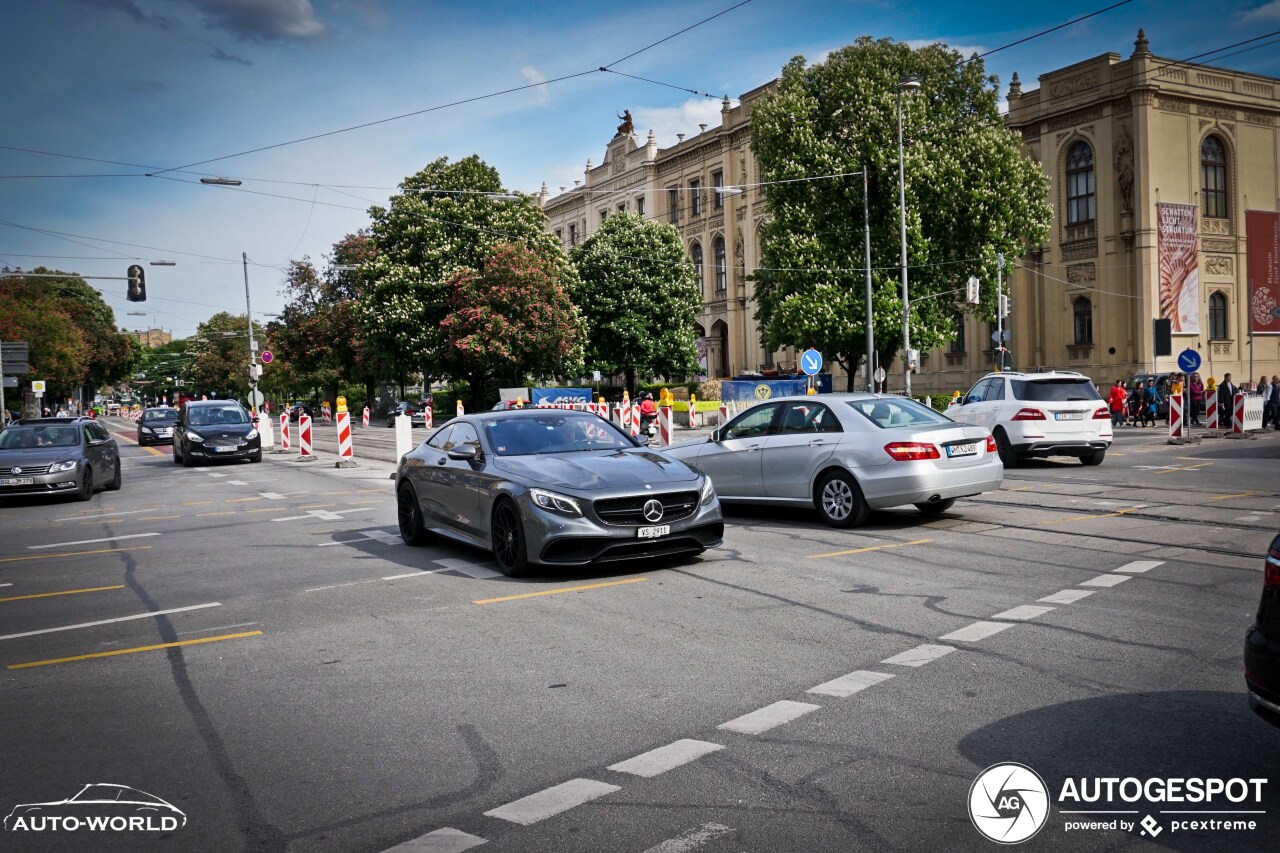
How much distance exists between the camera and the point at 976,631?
6.62 metres

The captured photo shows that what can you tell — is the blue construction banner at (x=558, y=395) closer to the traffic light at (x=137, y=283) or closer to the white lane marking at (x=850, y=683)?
the traffic light at (x=137, y=283)

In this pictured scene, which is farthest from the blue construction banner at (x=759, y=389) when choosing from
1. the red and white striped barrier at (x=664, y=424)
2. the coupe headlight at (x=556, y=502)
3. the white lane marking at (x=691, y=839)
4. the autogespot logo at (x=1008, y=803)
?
the white lane marking at (x=691, y=839)

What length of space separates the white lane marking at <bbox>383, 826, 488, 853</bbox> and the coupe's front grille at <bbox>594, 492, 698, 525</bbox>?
4.93m

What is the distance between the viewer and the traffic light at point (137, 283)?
109 feet

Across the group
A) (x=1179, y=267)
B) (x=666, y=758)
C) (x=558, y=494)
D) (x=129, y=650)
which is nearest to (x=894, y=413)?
(x=558, y=494)

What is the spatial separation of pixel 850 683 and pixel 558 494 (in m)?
3.74

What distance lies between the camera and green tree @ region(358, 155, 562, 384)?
47.3 m

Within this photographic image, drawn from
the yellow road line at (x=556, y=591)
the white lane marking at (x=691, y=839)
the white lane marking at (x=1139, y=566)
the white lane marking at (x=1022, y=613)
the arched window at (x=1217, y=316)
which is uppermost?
the arched window at (x=1217, y=316)

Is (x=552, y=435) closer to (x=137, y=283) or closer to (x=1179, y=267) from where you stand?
(x=137, y=283)

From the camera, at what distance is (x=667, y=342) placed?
5675cm

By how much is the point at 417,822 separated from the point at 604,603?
13.2 feet

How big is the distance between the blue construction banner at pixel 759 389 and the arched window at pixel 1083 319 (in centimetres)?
1416

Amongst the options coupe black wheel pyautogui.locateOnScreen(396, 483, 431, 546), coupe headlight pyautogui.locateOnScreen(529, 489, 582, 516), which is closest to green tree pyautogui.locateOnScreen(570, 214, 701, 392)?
coupe black wheel pyautogui.locateOnScreen(396, 483, 431, 546)

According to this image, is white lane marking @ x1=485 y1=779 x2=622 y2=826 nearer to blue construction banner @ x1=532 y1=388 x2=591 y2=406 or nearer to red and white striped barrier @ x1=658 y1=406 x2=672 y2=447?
red and white striped barrier @ x1=658 y1=406 x2=672 y2=447
